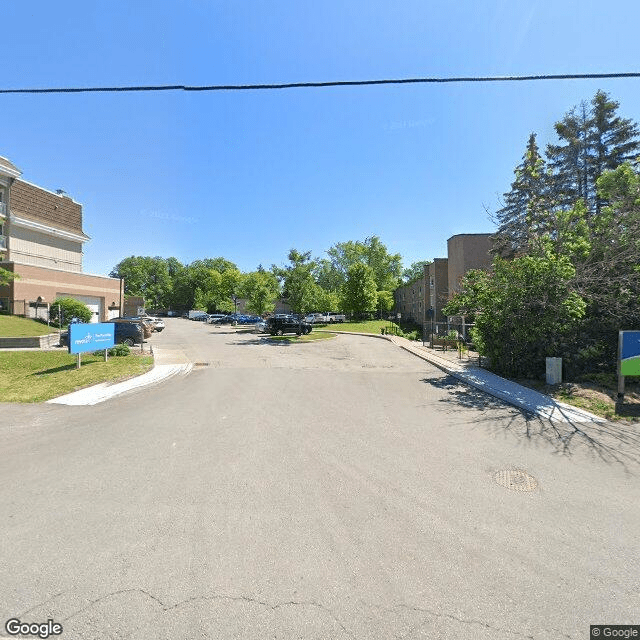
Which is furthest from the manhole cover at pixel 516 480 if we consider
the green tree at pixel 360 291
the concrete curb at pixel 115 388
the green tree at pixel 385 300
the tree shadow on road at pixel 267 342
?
the green tree at pixel 385 300

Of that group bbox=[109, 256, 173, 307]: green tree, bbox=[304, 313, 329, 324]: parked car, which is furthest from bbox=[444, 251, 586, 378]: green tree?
bbox=[109, 256, 173, 307]: green tree

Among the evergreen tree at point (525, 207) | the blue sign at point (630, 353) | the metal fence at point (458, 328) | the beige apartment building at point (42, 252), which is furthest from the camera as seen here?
the beige apartment building at point (42, 252)

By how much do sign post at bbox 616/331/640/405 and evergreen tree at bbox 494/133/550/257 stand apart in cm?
498

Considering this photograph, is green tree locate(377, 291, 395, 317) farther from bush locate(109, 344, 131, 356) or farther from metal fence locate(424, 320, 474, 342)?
bush locate(109, 344, 131, 356)

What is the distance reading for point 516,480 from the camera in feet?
15.0

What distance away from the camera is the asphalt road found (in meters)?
2.40

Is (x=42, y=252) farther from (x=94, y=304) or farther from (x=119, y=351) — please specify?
(x=119, y=351)

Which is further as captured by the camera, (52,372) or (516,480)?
(52,372)

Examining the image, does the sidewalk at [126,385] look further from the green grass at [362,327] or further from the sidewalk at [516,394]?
the green grass at [362,327]

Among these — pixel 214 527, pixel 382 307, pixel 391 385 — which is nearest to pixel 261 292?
pixel 382 307

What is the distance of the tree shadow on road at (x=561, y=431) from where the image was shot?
5.70m

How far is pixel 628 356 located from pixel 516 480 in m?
6.48

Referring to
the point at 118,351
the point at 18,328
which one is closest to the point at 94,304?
the point at 18,328

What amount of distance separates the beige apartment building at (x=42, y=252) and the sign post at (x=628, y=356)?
3308cm
